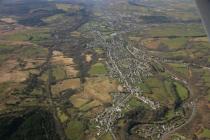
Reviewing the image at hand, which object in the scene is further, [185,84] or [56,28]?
[56,28]

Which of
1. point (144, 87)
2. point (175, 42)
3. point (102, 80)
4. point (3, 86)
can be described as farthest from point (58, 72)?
point (175, 42)

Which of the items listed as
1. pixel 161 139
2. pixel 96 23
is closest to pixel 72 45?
pixel 96 23

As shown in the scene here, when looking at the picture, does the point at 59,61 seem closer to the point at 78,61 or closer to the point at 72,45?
the point at 78,61

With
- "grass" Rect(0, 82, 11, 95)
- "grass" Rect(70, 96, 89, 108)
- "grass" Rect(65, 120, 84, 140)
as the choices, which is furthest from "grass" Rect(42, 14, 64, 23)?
"grass" Rect(65, 120, 84, 140)

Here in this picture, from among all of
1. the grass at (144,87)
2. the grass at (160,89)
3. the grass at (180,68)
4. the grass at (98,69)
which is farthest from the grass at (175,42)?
the grass at (144,87)

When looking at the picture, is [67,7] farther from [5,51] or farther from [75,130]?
[75,130]

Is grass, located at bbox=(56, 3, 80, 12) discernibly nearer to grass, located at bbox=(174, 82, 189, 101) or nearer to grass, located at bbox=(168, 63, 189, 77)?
grass, located at bbox=(168, 63, 189, 77)
